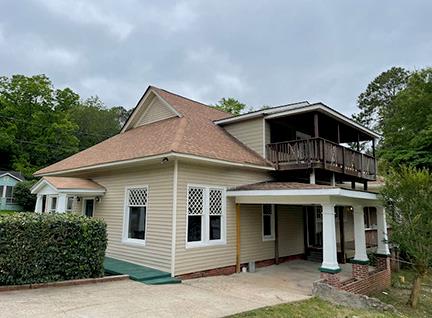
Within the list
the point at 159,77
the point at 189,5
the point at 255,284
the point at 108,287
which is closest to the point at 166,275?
the point at 108,287

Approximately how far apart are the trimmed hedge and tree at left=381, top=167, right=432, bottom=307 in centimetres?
787

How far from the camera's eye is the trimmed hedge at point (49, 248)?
6246mm

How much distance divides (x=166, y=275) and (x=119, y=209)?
135 inches

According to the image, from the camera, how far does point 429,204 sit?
26.0 feet

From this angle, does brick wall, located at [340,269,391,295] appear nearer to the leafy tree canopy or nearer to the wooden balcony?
the wooden balcony

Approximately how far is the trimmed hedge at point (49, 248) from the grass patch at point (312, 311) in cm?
392

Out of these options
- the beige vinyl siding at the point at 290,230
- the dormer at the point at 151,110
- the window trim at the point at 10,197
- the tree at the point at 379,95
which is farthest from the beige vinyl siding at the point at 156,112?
the tree at the point at 379,95

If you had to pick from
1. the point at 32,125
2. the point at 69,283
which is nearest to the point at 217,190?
the point at 69,283

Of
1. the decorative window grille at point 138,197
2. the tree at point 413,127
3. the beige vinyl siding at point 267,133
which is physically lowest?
the decorative window grille at point 138,197

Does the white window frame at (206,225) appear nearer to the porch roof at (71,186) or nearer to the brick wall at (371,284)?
the brick wall at (371,284)

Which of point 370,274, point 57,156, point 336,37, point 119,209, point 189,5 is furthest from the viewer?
point 57,156

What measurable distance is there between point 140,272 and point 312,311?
456 cm

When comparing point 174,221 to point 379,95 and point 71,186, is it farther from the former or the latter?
point 379,95

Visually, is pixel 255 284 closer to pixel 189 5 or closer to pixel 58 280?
pixel 58 280
